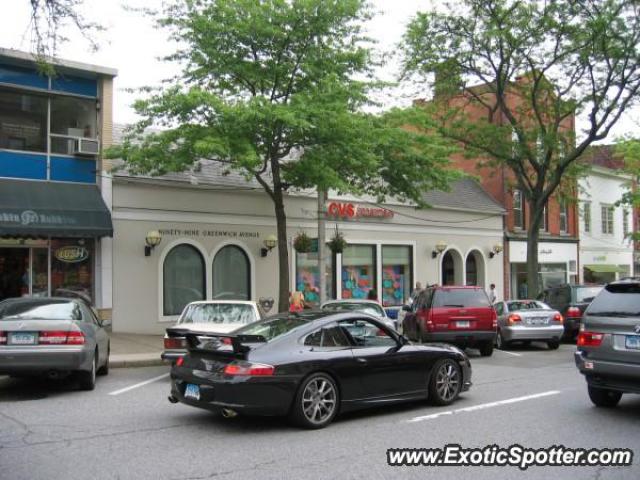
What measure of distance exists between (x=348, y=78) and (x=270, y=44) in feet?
7.13

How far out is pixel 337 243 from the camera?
72.7 feet

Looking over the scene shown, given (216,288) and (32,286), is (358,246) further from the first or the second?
(32,286)

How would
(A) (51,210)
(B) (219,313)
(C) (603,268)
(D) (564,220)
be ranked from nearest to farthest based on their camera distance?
(B) (219,313) → (A) (51,210) → (D) (564,220) → (C) (603,268)

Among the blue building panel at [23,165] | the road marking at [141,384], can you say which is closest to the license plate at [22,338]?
the road marking at [141,384]

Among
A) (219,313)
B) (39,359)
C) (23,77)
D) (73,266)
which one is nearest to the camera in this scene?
(39,359)

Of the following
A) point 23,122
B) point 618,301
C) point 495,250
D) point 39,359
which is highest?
point 23,122

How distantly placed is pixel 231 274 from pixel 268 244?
1484 millimetres

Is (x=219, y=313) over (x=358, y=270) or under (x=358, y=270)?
under

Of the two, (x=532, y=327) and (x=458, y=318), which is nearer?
(x=458, y=318)

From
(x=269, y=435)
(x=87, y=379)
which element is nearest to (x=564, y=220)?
(x=87, y=379)

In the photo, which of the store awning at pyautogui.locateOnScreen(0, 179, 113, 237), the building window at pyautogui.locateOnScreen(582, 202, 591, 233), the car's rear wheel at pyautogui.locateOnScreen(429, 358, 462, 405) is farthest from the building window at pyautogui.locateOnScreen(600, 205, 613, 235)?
the car's rear wheel at pyautogui.locateOnScreen(429, 358, 462, 405)

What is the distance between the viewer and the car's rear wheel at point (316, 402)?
717 cm

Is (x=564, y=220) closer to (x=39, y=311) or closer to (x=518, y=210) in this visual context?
(x=518, y=210)

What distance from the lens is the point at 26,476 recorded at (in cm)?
557
